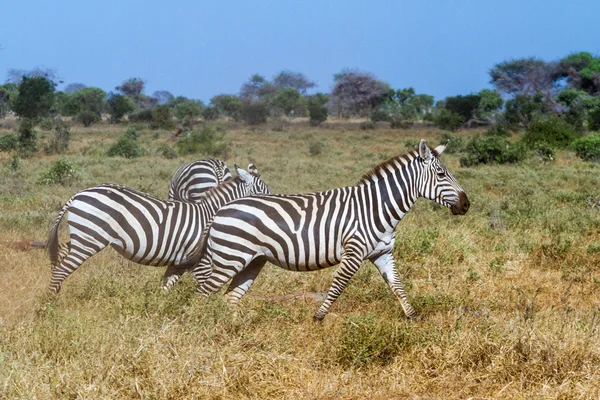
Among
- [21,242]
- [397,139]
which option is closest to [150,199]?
[21,242]

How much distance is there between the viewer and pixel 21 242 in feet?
28.8

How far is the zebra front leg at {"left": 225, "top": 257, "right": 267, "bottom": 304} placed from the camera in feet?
Result: 19.8

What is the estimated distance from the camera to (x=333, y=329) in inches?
223

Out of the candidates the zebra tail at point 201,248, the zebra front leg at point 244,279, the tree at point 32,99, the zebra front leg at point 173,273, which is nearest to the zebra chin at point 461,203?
the zebra front leg at point 244,279

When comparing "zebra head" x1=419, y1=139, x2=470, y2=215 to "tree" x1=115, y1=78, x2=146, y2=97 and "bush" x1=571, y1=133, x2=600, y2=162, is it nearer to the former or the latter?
"bush" x1=571, y1=133, x2=600, y2=162

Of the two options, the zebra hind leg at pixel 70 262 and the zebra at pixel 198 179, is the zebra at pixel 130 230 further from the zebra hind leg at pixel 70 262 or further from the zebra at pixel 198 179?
the zebra at pixel 198 179

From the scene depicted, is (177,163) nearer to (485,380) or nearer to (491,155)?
(491,155)

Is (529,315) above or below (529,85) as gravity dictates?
below

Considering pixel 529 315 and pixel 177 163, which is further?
pixel 177 163

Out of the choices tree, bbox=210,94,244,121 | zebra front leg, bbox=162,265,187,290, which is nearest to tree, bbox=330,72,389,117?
tree, bbox=210,94,244,121

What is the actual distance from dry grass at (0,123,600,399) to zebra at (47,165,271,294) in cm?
30

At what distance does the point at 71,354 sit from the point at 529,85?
57.2 metres

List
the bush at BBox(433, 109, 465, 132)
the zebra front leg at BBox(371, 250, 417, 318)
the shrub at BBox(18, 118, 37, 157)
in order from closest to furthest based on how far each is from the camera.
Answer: the zebra front leg at BBox(371, 250, 417, 318)
the shrub at BBox(18, 118, 37, 157)
the bush at BBox(433, 109, 465, 132)

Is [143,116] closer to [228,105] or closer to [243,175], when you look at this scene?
[228,105]
